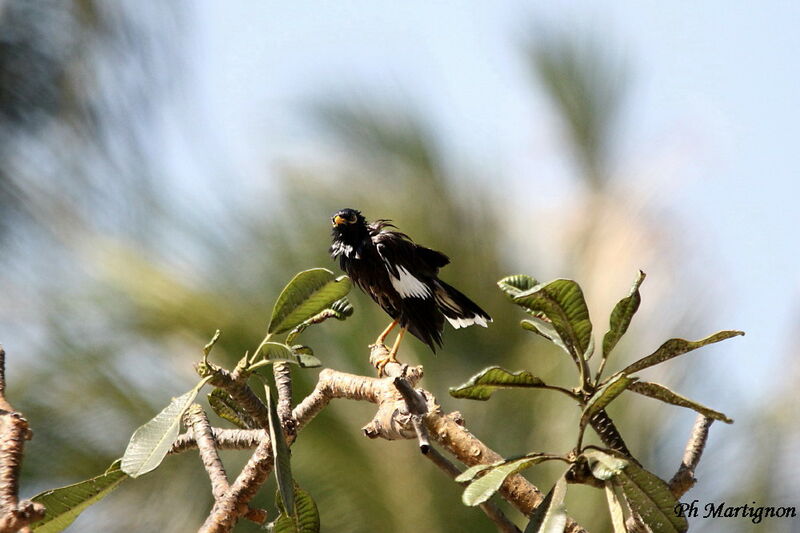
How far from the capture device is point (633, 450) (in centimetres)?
373

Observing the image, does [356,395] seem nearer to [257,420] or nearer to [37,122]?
[257,420]

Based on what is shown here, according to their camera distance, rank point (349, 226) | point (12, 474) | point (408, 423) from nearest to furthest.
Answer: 1. point (12, 474)
2. point (408, 423)
3. point (349, 226)

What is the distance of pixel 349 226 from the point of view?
2395mm

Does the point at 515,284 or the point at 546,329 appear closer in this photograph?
the point at 515,284

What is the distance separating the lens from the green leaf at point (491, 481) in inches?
38.4

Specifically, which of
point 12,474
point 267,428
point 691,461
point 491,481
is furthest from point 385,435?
point 12,474

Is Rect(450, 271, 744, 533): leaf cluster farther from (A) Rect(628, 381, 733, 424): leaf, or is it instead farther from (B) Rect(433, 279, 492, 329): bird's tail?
(B) Rect(433, 279, 492, 329): bird's tail

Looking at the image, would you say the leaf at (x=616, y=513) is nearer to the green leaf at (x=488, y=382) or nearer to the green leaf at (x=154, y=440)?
the green leaf at (x=488, y=382)

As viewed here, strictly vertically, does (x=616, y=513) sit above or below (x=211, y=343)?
below

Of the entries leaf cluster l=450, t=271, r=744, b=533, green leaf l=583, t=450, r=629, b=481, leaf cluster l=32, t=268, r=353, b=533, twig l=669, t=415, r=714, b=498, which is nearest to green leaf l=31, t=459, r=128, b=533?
leaf cluster l=32, t=268, r=353, b=533

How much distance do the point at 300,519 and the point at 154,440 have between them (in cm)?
26

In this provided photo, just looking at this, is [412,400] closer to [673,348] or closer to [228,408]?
[673,348]

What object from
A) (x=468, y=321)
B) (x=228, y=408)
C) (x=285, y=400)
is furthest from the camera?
(x=468, y=321)

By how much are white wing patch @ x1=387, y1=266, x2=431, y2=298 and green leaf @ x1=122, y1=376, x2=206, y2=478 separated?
1070 mm
